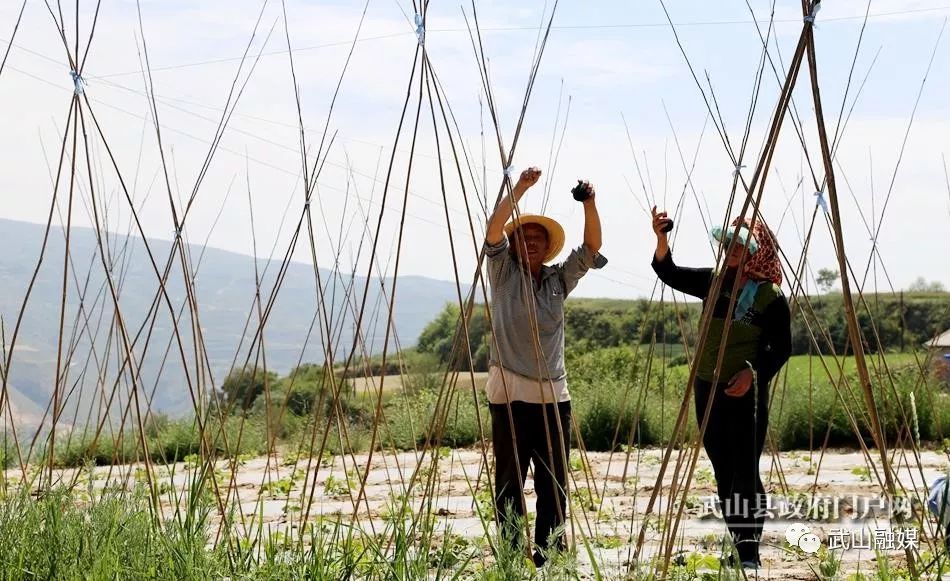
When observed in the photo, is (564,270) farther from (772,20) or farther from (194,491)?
(194,491)

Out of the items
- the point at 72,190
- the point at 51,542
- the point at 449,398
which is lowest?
the point at 51,542

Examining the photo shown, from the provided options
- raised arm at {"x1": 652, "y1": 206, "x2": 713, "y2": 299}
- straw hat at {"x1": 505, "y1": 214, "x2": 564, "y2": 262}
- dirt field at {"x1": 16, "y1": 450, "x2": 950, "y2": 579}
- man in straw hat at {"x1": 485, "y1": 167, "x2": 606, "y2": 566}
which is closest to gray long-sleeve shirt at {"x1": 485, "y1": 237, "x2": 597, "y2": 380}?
man in straw hat at {"x1": 485, "y1": 167, "x2": 606, "y2": 566}

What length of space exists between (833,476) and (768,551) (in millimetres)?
1787

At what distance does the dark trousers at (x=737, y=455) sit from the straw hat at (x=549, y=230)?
60 centimetres

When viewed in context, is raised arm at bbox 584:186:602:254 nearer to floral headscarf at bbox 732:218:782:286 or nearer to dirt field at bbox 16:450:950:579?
floral headscarf at bbox 732:218:782:286

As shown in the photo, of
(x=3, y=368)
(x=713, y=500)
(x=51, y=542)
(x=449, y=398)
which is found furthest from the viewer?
(x=713, y=500)

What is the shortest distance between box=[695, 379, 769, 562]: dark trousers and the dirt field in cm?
13

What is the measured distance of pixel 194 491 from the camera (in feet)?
8.48

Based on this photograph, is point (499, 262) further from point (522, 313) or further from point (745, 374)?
point (745, 374)

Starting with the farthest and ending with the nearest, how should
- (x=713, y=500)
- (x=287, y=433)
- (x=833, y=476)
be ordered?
(x=287, y=433) < (x=833, y=476) < (x=713, y=500)

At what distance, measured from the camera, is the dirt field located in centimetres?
293

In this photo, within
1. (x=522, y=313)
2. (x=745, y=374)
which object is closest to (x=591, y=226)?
(x=522, y=313)

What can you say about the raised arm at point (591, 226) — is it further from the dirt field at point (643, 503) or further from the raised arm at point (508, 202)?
the dirt field at point (643, 503)

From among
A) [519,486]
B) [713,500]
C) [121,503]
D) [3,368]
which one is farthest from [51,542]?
[713,500]
